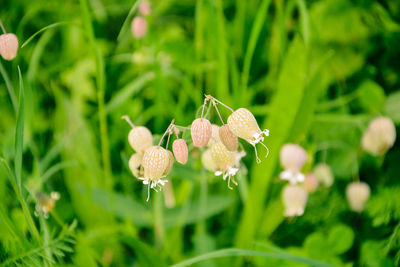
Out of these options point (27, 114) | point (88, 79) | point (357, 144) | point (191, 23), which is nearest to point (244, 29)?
point (191, 23)

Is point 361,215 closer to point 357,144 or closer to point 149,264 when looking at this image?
point 357,144

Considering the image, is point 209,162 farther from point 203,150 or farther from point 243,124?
point 243,124

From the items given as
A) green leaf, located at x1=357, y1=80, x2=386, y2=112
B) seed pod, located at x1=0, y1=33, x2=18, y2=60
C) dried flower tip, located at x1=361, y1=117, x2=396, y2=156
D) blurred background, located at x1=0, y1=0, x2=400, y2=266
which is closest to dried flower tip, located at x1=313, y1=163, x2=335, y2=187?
blurred background, located at x1=0, y1=0, x2=400, y2=266

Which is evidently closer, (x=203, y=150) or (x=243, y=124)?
(x=243, y=124)

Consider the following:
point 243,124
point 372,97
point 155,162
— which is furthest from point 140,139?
point 372,97

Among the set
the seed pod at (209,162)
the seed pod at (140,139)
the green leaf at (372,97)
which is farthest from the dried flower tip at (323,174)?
the seed pod at (140,139)
